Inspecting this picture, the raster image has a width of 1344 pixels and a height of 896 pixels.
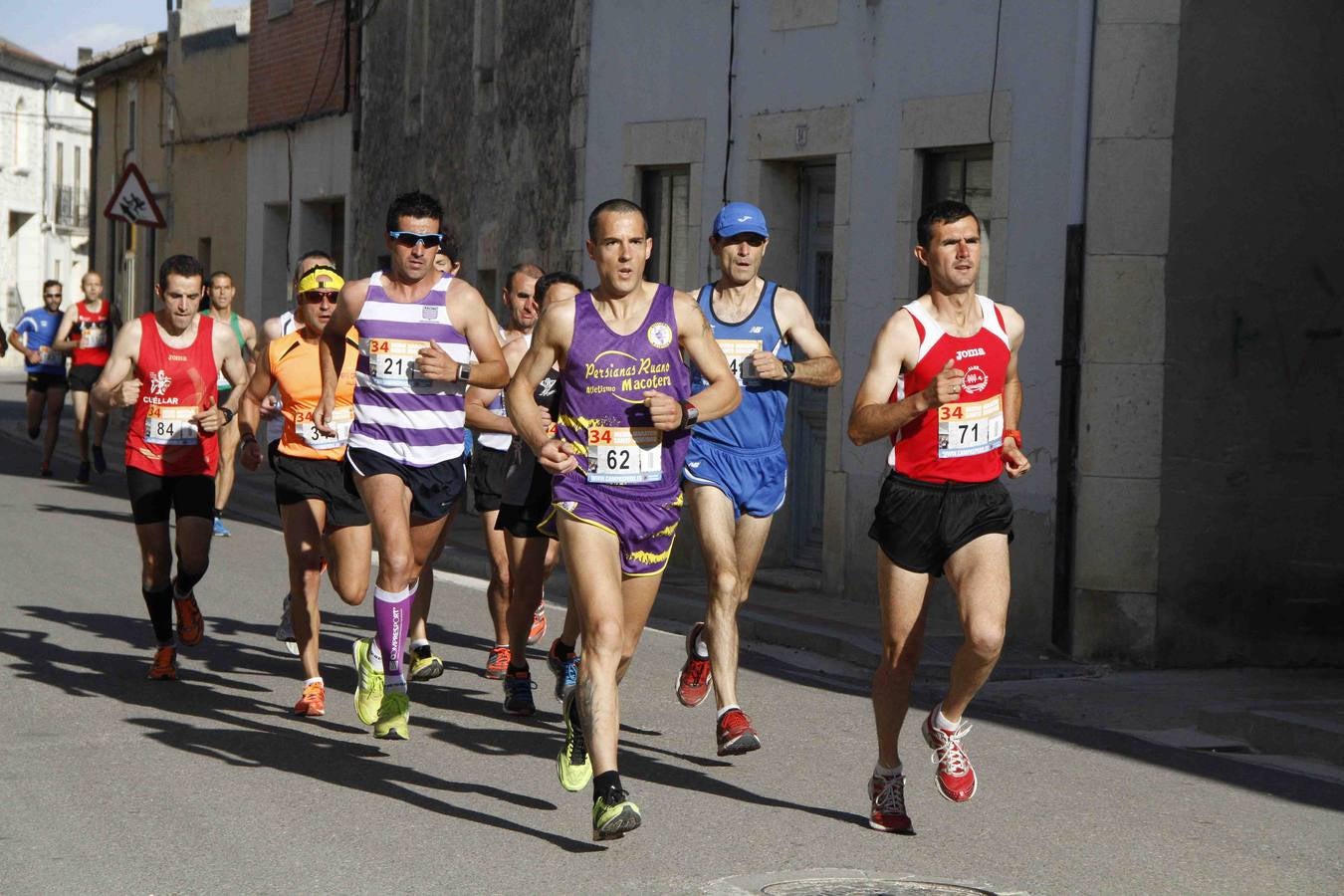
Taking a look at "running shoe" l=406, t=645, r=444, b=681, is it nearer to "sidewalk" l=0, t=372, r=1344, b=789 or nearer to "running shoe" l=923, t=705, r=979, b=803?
"sidewalk" l=0, t=372, r=1344, b=789

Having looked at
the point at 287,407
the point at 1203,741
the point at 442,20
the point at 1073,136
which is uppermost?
the point at 442,20

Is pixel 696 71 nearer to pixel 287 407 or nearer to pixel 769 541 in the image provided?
pixel 769 541

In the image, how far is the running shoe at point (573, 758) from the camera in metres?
6.79

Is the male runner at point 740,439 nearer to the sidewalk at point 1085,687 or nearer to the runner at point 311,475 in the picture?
the sidewalk at point 1085,687

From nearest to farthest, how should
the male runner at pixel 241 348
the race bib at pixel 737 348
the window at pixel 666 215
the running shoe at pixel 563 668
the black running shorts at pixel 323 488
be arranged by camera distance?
the race bib at pixel 737 348 < the running shoe at pixel 563 668 < the black running shorts at pixel 323 488 < the male runner at pixel 241 348 < the window at pixel 666 215

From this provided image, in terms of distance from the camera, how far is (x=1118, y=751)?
8891mm

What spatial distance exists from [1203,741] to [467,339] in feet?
11.7

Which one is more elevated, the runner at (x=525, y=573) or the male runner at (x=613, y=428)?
the male runner at (x=613, y=428)

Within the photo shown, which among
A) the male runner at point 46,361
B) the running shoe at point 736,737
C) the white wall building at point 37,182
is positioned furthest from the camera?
the white wall building at point 37,182

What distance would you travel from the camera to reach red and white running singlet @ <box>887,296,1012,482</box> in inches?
271

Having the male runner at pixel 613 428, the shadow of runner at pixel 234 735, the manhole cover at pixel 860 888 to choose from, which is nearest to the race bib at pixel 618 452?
the male runner at pixel 613 428

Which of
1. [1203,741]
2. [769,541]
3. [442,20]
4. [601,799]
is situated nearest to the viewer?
[601,799]

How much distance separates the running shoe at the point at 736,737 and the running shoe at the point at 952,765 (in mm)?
1176

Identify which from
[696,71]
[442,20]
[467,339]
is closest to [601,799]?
[467,339]
